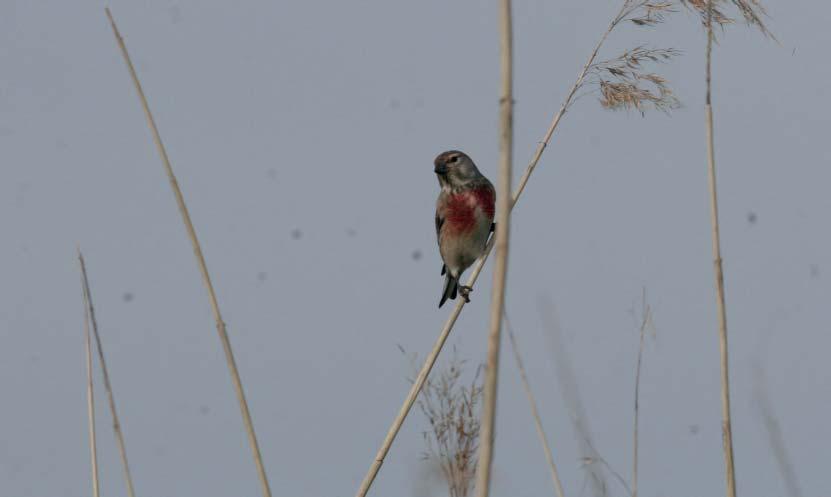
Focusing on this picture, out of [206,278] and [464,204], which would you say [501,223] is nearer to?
[206,278]

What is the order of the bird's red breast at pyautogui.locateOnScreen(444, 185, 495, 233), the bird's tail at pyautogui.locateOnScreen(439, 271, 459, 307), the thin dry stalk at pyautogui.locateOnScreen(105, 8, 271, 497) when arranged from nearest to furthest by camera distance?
the thin dry stalk at pyautogui.locateOnScreen(105, 8, 271, 497) → the bird's red breast at pyautogui.locateOnScreen(444, 185, 495, 233) → the bird's tail at pyautogui.locateOnScreen(439, 271, 459, 307)

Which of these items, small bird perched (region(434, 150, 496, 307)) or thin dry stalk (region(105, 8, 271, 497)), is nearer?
thin dry stalk (region(105, 8, 271, 497))

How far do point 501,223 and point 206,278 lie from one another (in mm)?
994

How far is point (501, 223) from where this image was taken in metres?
2.05

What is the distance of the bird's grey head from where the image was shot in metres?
5.71

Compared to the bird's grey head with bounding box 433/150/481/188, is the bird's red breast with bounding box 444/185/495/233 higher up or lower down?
lower down

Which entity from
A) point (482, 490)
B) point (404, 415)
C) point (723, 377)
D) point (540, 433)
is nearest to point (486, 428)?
point (482, 490)

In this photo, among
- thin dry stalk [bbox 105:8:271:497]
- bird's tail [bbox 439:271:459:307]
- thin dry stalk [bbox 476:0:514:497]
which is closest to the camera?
thin dry stalk [bbox 476:0:514:497]

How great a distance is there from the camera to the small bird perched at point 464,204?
18.6 ft

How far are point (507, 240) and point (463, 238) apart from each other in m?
3.79

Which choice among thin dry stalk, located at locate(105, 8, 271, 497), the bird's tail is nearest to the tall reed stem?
thin dry stalk, located at locate(105, 8, 271, 497)

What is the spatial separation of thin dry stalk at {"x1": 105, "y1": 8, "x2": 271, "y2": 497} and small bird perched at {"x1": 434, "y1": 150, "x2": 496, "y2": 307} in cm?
289

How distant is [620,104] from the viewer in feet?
12.9

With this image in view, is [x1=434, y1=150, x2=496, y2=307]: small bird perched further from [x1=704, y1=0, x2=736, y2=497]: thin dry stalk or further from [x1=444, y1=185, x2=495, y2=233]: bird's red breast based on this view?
[x1=704, y1=0, x2=736, y2=497]: thin dry stalk
